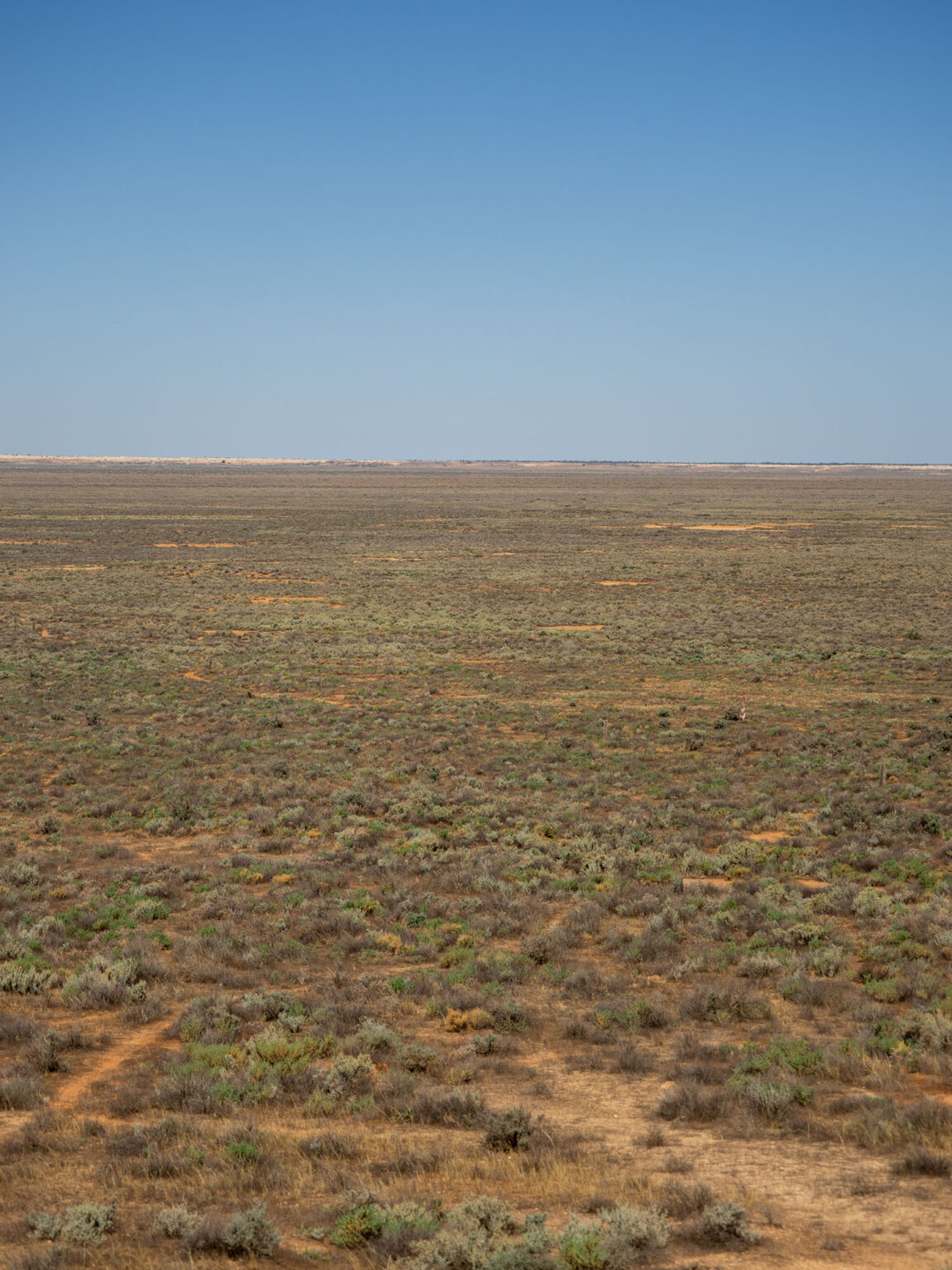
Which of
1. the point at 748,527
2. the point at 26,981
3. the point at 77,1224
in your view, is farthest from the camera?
the point at 748,527

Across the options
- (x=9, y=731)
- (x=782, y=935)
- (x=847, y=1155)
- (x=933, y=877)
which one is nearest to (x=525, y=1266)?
(x=847, y=1155)

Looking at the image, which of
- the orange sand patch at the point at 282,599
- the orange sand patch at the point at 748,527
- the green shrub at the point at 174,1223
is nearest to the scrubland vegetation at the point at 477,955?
the green shrub at the point at 174,1223

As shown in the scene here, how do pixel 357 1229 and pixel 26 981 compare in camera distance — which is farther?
pixel 26 981

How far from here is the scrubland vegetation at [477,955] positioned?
7.12m

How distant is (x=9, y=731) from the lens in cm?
2453

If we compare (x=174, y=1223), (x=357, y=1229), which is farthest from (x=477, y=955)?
(x=174, y=1223)

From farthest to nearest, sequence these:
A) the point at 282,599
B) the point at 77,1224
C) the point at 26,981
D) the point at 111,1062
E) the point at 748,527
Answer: the point at 748,527, the point at 282,599, the point at 26,981, the point at 111,1062, the point at 77,1224

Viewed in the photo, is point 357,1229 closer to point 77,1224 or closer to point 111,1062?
point 77,1224

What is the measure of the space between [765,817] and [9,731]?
18132 millimetres

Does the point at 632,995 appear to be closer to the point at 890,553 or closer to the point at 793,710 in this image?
the point at 793,710

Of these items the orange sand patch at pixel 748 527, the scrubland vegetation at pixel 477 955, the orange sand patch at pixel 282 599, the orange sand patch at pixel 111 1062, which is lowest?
the orange sand patch at pixel 111 1062

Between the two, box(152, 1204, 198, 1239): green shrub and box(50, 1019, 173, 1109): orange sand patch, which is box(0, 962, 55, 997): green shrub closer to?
box(50, 1019, 173, 1109): orange sand patch

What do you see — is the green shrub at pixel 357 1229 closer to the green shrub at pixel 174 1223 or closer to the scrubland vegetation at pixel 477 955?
the scrubland vegetation at pixel 477 955

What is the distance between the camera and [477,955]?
12.6 meters
